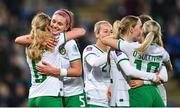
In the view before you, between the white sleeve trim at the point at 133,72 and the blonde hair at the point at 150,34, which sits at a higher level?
the blonde hair at the point at 150,34

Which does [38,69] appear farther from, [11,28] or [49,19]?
[11,28]

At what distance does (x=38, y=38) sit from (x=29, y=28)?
8491mm

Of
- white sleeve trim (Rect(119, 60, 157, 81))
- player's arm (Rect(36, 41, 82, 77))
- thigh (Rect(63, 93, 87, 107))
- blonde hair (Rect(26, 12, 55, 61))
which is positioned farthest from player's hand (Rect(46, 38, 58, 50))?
white sleeve trim (Rect(119, 60, 157, 81))

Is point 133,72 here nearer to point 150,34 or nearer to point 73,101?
point 150,34

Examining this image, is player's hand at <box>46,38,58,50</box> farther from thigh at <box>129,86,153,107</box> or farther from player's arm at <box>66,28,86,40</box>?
thigh at <box>129,86,153,107</box>

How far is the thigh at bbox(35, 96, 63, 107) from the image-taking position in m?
10.1

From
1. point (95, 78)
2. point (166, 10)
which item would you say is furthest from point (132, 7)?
point (95, 78)

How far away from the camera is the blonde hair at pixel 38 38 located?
1005 centimetres

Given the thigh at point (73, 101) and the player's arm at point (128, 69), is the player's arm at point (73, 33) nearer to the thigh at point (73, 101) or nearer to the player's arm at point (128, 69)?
the player's arm at point (128, 69)

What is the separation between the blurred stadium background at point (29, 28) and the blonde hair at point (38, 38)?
19.6 feet

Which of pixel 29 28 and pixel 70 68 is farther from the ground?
pixel 29 28

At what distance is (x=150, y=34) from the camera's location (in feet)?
33.4

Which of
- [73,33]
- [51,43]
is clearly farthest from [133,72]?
[51,43]

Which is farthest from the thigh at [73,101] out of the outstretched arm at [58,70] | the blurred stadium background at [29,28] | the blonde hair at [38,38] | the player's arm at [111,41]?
the blurred stadium background at [29,28]
